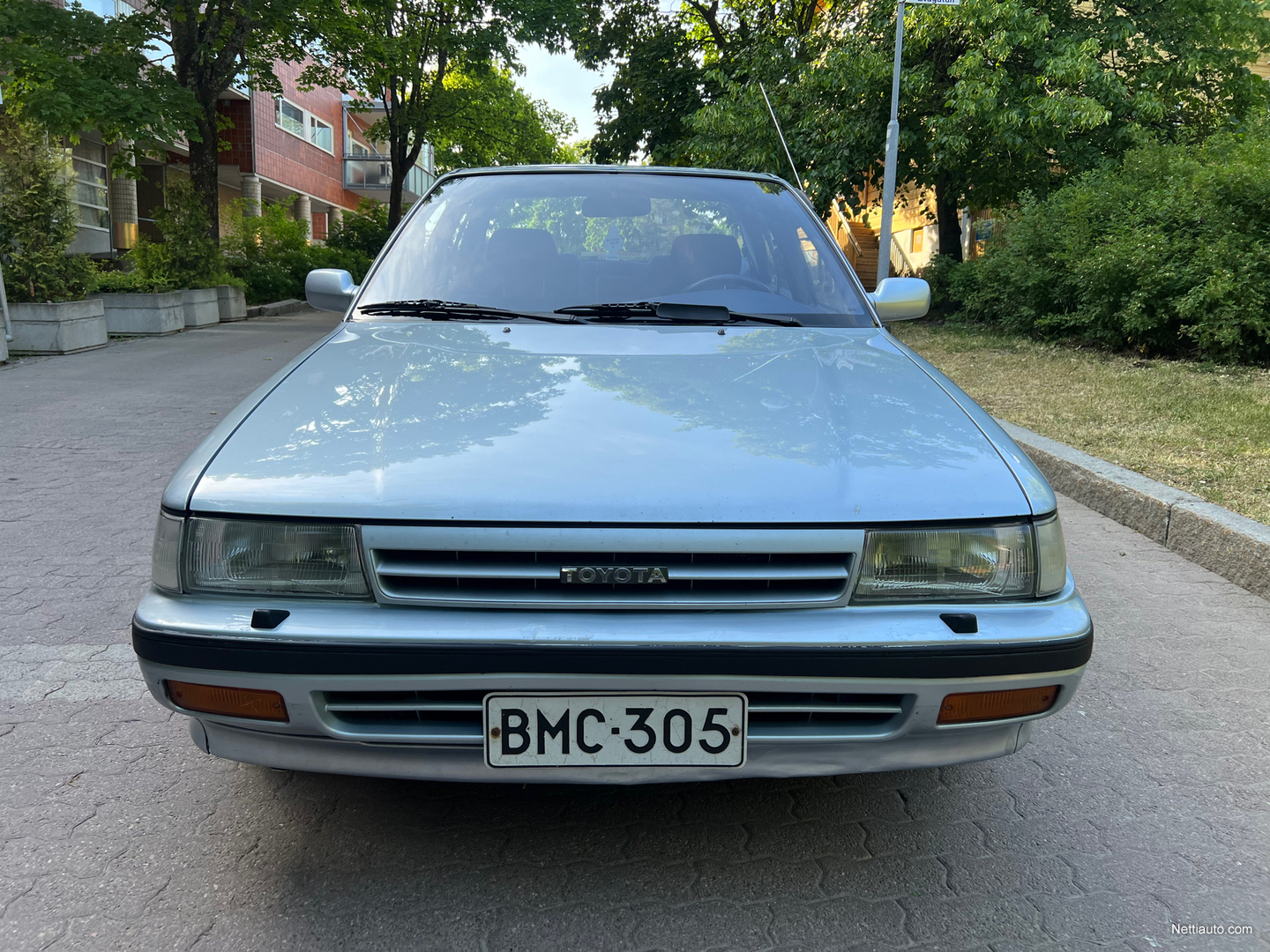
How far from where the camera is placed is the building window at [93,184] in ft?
76.1

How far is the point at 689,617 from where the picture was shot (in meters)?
1.91

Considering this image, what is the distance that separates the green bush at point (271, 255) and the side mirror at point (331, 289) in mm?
16590

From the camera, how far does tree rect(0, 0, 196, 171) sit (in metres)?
14.2

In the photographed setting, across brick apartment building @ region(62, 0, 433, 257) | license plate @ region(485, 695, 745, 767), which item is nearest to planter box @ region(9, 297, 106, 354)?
brick apartment building @ region(62, 0, 433, 257)

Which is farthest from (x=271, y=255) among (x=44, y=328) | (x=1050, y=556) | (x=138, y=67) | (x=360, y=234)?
(x=1050, y=556)

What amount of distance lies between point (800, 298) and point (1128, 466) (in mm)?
3378

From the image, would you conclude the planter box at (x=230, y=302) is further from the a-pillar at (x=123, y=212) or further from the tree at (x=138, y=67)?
the a-pillar at (x=123, y=212)

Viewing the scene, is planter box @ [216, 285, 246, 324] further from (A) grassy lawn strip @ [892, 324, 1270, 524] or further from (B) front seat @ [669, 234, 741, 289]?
(B) front seat @ [669, 234, 741, 289]

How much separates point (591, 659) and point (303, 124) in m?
40.7

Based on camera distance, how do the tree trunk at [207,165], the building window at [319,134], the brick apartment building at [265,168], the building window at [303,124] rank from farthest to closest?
the building window at [319,134], the building window at [303,124], the brick apartment building at [265,168], the tree trunk at [207,165]

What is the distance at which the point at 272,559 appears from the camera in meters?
1.97

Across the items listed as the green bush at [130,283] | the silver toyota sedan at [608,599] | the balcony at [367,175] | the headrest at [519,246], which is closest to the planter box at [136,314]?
the green bush at [130,283]

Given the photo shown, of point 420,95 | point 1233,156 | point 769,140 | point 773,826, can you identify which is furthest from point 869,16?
point 773,826

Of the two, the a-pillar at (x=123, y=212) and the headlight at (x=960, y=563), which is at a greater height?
the a-pillar at (x=123, y=212)
